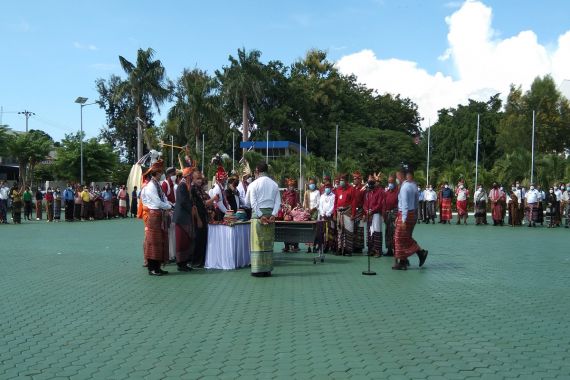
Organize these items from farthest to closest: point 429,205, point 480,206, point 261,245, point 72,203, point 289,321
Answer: point 72,203 → point 429,205 → point 480,206 → point 261,245 → point 289,321

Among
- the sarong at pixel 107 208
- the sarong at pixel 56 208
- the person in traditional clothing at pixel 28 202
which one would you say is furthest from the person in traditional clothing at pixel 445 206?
the person in traditional clothing at pixel 28 202

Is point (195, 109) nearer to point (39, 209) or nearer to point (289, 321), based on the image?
point (39, 209)

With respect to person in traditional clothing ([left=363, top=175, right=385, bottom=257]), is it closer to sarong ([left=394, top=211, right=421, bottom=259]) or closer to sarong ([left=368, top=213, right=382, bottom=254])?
sarong ([left=368, top=213, right=382, bottom=254])

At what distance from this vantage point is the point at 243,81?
51.3 meters

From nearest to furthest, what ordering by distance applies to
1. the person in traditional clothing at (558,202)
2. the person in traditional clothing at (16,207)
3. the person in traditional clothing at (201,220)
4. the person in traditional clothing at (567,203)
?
the person in traditional clothing at (201,220)
the person in traditional clothing at (567,203)
the person in traditional clothing at (558,202)
the person in traditional clothing at (16,207)

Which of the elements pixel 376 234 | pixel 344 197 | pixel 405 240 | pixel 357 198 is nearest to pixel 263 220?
pixel 405 240

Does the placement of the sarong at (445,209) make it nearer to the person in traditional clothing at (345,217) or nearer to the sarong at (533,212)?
the sarong at (533,212)

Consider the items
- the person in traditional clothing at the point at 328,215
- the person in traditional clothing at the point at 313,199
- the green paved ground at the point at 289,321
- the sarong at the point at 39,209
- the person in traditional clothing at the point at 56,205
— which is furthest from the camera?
the sarong at the point at 39,209

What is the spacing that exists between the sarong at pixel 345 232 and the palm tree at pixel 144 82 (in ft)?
125

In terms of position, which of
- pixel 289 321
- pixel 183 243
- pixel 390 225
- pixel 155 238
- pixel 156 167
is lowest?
pixel 289 321

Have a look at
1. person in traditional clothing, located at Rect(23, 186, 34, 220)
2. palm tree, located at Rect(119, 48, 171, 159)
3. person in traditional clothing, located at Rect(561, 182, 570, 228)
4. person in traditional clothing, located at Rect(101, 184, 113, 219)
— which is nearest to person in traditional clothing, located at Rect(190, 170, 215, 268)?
person in traditional clothing, located at Rect(561, 182, 570, 228)

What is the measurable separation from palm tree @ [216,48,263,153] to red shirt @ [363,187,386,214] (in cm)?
3877

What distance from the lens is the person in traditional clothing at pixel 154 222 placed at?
1071cm

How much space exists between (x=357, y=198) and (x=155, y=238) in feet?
17.0
